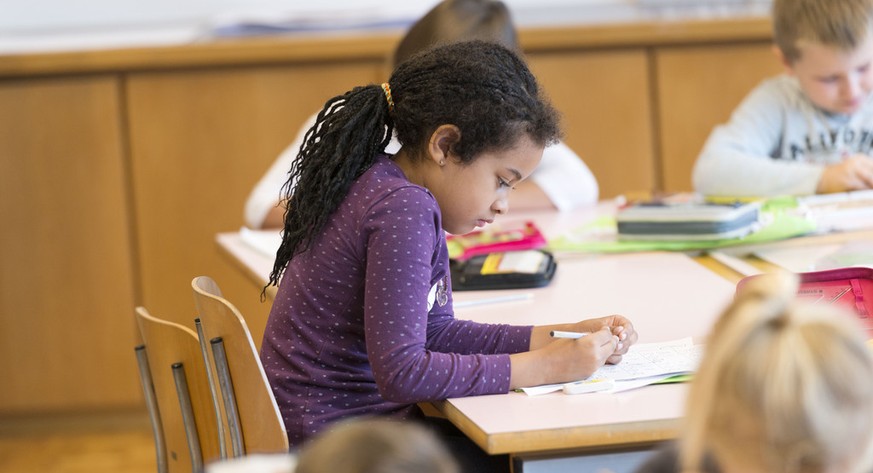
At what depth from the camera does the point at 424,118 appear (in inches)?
58.4

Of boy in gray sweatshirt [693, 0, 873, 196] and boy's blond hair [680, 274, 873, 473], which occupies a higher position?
boy in gray sweatshirt [693, 0, 873, 196]

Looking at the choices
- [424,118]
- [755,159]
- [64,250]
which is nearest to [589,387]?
[424,118]

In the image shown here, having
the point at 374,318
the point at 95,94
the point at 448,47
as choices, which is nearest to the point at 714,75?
the point at 95,94

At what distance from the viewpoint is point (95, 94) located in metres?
3.40

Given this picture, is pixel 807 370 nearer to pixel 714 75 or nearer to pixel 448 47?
pixel 448 47

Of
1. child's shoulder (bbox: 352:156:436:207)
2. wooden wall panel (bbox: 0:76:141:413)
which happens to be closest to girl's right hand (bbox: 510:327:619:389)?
child's shoulder (bbox: 352:156:436:207)

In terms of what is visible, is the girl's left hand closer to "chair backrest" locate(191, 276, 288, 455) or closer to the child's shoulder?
the child's shoulder

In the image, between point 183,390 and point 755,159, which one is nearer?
point 183,390

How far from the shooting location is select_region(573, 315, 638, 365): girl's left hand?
1.42 metres

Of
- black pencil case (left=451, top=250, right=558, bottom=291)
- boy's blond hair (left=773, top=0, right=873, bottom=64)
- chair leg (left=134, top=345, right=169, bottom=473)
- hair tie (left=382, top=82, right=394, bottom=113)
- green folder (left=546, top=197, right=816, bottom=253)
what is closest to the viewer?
hair tie (left=382, top=82, right=394, bottom=113)

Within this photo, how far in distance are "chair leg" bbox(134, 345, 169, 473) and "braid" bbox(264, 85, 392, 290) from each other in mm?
276

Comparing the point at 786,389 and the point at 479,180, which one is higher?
the point at 479,180

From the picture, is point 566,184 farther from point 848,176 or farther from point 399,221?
point 399,221

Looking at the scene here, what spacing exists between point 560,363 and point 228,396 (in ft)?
1.36
